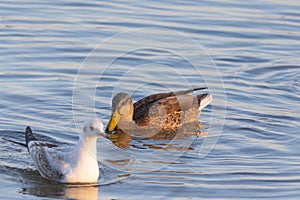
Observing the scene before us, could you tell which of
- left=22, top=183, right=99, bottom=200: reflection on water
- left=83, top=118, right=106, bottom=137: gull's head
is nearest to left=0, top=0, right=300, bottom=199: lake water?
left=22, top=183, right=99, bottom=200: reflection on water

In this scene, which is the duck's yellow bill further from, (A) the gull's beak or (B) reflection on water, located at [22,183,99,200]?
(B) reflection on water, located at [22,183,99,200]

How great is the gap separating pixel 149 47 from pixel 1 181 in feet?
22.7

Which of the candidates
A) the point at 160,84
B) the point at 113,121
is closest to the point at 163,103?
the point at 113,121

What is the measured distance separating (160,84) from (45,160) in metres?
4.98

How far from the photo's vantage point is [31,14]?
62.0ft

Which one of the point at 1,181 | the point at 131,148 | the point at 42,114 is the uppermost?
the point at 42,114

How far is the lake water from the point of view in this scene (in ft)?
35.3

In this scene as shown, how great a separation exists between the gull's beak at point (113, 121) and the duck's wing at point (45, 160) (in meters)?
2.18

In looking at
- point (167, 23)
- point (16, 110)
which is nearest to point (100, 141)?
point (16, 110)

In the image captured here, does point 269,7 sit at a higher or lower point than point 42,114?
higher

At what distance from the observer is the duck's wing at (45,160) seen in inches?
413

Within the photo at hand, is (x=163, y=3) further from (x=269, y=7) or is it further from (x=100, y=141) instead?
(x=100, y=141)

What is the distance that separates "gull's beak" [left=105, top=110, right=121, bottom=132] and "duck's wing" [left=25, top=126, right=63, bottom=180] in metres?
2.18

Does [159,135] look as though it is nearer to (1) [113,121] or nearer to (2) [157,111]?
(2) [157,111]
